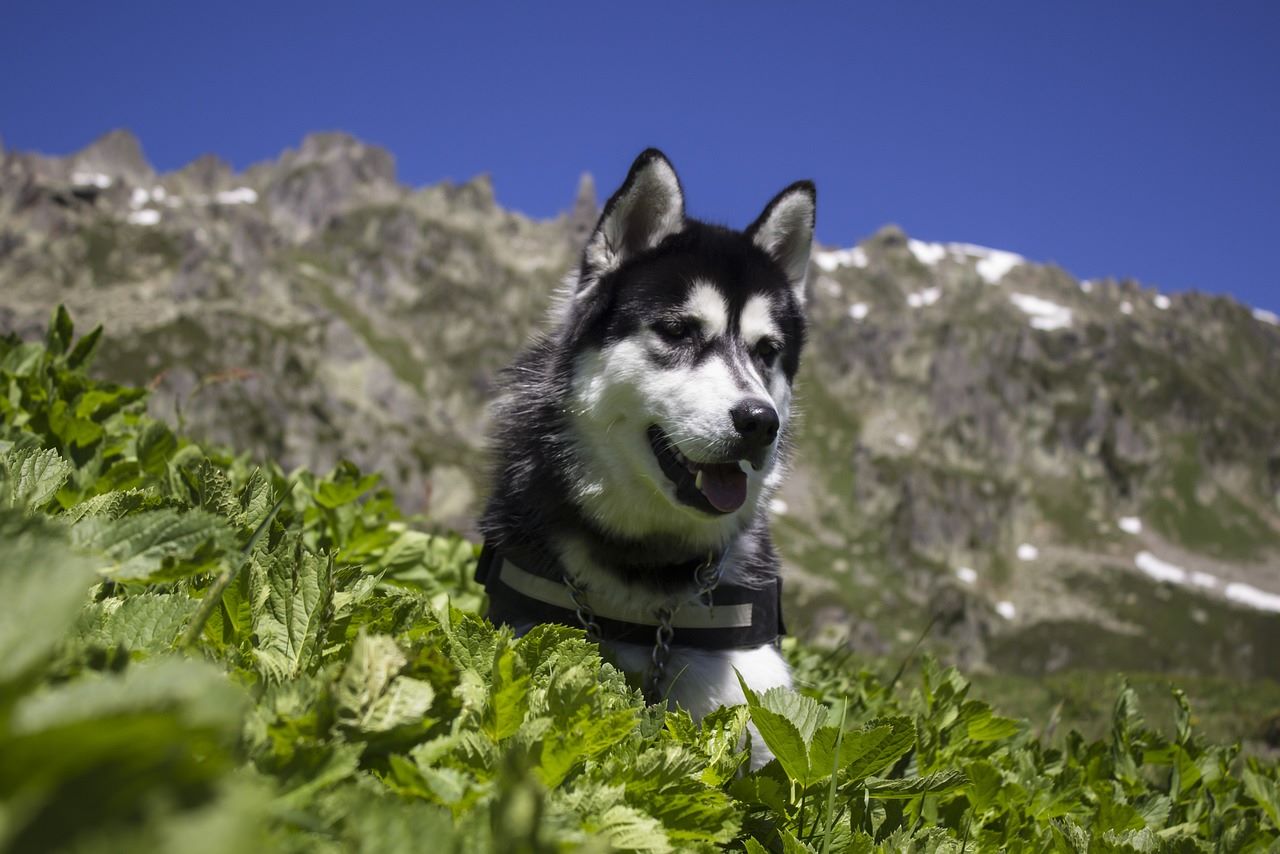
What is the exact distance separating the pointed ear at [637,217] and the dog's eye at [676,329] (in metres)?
0.74

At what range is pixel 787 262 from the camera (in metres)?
6.91

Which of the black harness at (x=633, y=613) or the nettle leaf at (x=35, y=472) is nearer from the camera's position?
the nettle leaf at (x=35, y=472)

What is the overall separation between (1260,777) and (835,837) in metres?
2.87

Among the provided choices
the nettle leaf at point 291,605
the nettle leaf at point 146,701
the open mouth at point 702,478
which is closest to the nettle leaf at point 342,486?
the open mouth at point 702,478

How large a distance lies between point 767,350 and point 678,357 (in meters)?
0.87

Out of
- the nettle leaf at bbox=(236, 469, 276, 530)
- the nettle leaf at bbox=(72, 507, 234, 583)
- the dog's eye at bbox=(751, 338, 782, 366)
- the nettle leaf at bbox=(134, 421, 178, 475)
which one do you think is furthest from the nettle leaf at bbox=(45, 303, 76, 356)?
the nettle leaf at bbox=(72, 507, 234, 583)

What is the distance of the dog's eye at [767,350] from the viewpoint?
19.7 feet

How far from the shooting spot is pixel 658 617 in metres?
4.58

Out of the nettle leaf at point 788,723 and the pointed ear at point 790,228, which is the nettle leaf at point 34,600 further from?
the pointed ear at point 790,228

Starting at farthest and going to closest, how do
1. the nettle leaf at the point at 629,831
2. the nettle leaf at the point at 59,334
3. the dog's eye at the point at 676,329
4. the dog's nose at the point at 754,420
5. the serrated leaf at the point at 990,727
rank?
the dog's eye at the point at 676,329 → the nettle leaf at the point at 59,334 → the dog's nose at the point at 754,420 → the serrated leaf at the point at 990,727 → the nettle leaf at the point at 629,831

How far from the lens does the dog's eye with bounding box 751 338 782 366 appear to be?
5.99m

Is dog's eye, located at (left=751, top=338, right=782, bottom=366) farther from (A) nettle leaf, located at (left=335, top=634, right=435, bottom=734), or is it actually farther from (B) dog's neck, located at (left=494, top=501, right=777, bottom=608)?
(A) nettle leaf, located at (left=335, top=634, right=435, bottom=734)

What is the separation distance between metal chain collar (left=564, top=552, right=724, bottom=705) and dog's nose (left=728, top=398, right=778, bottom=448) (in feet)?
2.54

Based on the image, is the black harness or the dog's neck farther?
the dog's neck
